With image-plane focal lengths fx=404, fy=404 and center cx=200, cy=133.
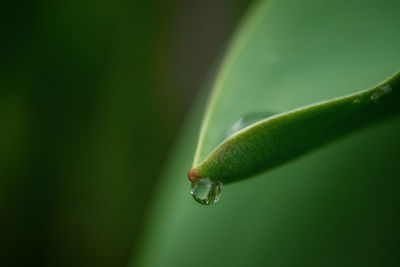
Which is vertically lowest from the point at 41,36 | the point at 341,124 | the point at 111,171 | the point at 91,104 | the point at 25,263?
the point at 25,263

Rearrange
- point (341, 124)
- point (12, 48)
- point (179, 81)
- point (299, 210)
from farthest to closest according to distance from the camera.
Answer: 1. point (179, 81)
2. point (12, 48)
3. point (299, 210)
4. point (341, 124)

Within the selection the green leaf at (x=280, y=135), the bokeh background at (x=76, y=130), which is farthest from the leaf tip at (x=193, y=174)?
the bokeh background at (x=76, y=130)

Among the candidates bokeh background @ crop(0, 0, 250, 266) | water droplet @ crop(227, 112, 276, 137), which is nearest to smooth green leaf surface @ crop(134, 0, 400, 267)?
water droplet @ crop(227, 112, 276, 137)

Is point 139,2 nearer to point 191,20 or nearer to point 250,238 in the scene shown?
point 191,20

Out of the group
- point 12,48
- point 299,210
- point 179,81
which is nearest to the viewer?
point 299,210

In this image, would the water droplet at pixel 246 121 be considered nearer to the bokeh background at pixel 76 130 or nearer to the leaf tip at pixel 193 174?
the leaf tip at pixel 193 174

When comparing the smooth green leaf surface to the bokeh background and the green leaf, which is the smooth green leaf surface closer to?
the green leaf

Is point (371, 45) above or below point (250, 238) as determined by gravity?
above

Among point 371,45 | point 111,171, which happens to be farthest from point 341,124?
point 111,171
